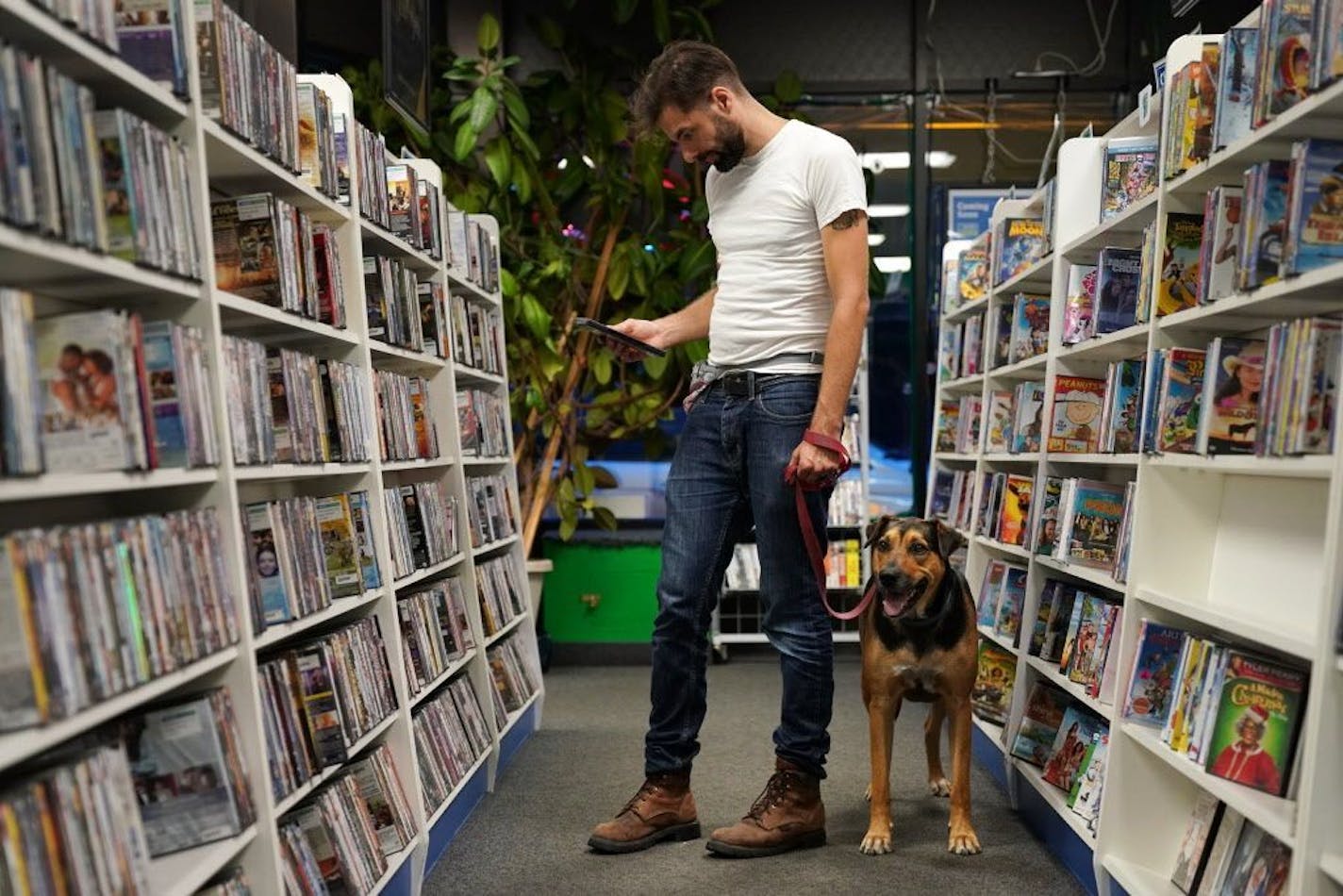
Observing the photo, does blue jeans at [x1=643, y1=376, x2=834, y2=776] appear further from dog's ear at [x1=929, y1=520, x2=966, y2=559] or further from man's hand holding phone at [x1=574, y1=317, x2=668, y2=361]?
dog's ear at [x1=929, y1=520, x2=966, y2=559]

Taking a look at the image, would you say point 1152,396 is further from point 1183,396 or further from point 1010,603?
point 1010,603

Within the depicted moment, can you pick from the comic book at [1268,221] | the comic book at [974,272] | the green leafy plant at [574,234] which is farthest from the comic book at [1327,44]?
the green leafy plant at [574,234]

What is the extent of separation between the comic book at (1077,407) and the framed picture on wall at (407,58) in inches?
78.2

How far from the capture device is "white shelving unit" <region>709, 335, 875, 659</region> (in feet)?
16.2

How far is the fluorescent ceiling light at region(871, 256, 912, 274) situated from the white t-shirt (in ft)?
10.1

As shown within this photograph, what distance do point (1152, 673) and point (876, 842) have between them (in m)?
0.80

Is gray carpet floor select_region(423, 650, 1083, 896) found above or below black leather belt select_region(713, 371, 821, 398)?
below

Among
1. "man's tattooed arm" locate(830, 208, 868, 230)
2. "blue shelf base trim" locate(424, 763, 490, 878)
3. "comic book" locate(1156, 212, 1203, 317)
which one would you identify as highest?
"man's tattooed arm" locate(830, 208, 868, 230)

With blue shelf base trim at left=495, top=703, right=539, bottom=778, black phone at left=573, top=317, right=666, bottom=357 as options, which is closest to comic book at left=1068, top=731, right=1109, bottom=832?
black phone at left=573, top=317, right=666, bottom=357

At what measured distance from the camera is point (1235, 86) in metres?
1.80

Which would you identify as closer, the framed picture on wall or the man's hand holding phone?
the man's hand holding phone

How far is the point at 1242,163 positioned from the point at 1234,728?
95 cm

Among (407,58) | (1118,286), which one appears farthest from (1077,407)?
(407,58)

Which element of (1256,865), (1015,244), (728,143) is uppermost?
(728,143)
